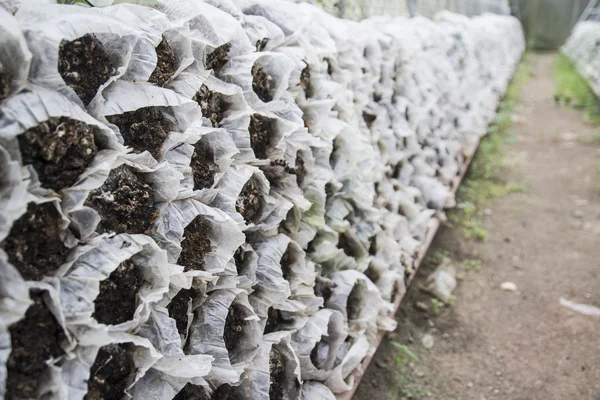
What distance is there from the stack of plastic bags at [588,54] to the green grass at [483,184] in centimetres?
264

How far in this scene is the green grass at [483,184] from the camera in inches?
197

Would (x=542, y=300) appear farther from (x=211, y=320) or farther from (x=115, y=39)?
(x=115, y=39)

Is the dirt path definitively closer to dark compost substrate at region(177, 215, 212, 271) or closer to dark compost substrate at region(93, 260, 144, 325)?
dark compost substrate at region(177, 215, 212, 271)

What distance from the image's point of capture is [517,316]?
3621 mm

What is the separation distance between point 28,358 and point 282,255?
1083 millimetres

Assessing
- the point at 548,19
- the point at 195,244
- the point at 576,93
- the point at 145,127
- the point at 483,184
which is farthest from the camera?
the point at 548,19

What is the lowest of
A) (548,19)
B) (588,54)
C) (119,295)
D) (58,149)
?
(548,19)

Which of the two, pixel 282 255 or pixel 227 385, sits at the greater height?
pixel 282 255

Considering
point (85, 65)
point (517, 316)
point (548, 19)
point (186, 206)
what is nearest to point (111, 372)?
point (186, 206)

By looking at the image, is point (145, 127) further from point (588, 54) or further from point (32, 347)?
point (588, 54)

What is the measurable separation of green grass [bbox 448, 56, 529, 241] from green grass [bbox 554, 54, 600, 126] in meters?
1.50

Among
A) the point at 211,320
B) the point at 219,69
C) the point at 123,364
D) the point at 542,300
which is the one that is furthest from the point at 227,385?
the point at 542,300

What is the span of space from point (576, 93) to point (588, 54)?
2398 mm

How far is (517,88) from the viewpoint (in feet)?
37.2
